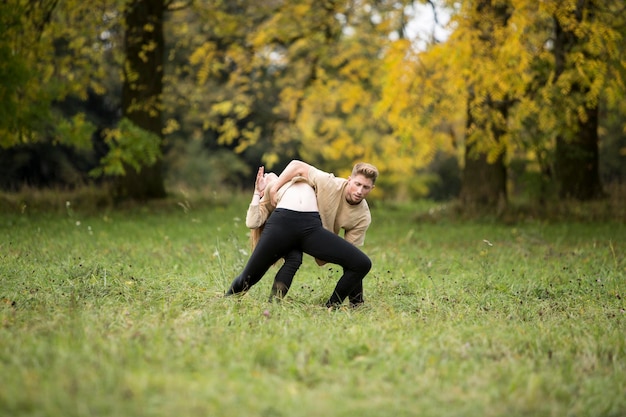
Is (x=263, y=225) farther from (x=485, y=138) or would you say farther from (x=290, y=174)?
(x=485, y=138)

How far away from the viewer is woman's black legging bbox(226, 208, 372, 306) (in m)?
5.86

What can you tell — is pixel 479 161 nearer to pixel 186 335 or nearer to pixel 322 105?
pixel 322 105

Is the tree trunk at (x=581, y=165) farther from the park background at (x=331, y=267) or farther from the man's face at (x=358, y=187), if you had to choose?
the man's face at (x=358, y=187)

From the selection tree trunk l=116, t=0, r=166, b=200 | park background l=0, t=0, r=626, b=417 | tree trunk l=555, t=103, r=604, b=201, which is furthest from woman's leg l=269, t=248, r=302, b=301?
tree trunk l=555, t=103, r=604, b=201

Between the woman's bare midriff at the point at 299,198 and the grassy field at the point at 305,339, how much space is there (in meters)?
0.86

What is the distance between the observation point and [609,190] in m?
15.8

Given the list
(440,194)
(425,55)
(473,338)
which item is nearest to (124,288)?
(473,338)

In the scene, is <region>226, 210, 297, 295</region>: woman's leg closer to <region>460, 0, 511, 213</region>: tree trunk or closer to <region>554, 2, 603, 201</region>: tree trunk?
<region>460, 0, 511, 213</region>: tree trunk

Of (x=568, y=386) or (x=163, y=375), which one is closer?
(x=163, y=375)

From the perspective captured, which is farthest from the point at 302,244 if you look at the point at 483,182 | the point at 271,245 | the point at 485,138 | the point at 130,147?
the point at 483,182

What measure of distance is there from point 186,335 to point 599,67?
29.7 feet

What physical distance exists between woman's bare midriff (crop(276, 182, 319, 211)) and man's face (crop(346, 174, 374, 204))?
316 mm

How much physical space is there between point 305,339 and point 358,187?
1.66 m

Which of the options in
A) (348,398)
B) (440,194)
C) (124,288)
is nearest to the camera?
(348,398)
